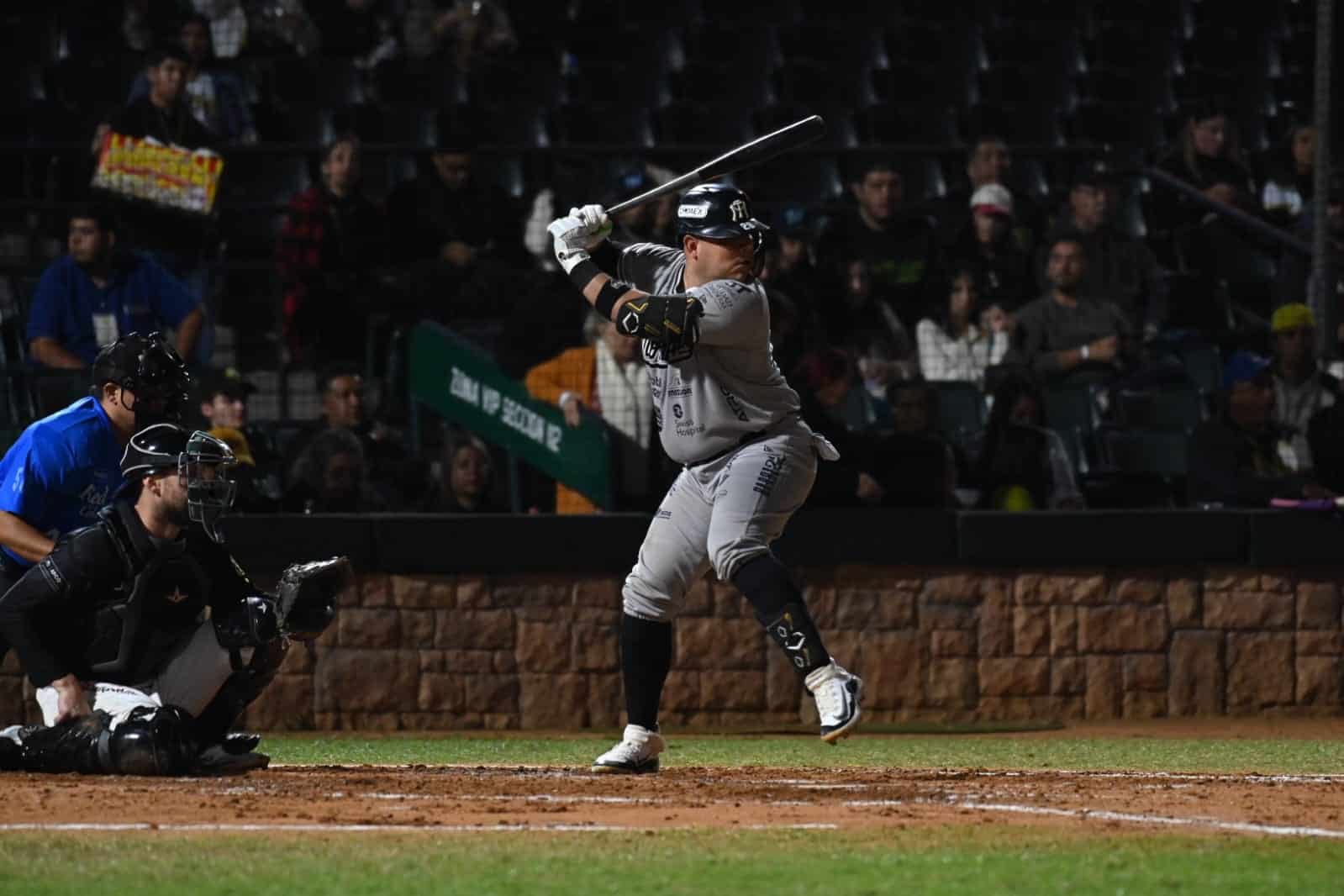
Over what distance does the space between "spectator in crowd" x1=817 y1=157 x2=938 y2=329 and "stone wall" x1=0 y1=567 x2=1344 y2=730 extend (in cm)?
206

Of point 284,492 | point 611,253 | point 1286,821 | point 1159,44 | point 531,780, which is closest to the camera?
point 1286,821

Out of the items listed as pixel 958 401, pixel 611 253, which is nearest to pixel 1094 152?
pixel 958 401

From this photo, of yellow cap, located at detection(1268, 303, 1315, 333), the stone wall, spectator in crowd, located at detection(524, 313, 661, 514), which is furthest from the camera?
yellow cap, located at detection(1268, 303, 1315, 333)

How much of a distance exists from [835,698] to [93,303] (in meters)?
5.23

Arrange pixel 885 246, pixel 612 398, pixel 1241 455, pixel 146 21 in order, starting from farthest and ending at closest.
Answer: pixel 146 21 < pixel 885 246 < pixel 1241 455 < pixel 612 398

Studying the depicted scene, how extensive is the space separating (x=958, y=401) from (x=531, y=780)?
4958 millimetres

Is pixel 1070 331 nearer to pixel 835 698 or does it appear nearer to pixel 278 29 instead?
Answer: pixel 278 29

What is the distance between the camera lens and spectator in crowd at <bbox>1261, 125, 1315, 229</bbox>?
44.1ft

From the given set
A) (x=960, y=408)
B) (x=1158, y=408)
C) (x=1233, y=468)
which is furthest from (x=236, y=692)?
(x=1158, y=408)

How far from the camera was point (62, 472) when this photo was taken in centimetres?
649

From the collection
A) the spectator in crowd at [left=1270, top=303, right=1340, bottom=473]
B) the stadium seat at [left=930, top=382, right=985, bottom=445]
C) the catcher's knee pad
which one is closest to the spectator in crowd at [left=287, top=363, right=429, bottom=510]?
the stadium seat at [left=930, top=382, right=985, bottom=445]

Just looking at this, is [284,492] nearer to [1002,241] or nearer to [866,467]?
[866,467]

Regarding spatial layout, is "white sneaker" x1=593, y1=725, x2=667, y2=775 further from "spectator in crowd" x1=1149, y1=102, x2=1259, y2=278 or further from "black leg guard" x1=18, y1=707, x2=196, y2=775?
"spectator in crowd" x1=1149, y1=102, x2=1259, y2=278

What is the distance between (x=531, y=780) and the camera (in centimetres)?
640
